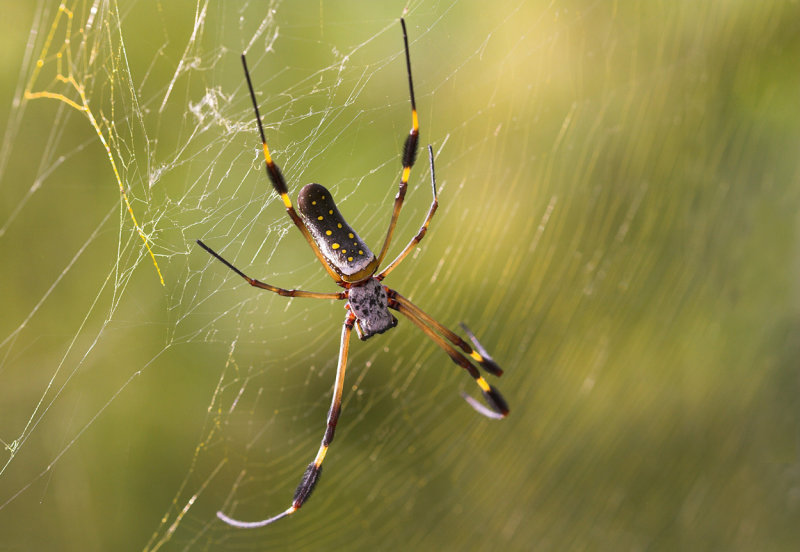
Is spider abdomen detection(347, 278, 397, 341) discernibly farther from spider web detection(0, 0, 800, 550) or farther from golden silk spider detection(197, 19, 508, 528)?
spider web detection(0, 0, 800, 550)

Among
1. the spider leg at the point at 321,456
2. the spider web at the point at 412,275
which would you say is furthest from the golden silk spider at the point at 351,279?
the spider web at the point at 412,275

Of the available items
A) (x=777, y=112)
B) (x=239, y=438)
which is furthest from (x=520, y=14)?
(x=239, y=438)

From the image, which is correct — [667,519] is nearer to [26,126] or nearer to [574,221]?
[574,221]

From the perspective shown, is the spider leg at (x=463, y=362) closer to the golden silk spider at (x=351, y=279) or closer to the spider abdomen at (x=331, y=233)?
the golden silk spider at (x=351, y=279)

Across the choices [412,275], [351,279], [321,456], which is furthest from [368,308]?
[412,275]

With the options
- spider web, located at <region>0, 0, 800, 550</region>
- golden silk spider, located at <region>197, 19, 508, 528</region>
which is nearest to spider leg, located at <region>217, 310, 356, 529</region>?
golden silk spider, located at <region>197, 19, 508, 528</region>

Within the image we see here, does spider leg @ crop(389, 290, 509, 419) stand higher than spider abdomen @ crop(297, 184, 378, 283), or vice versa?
spider abdomen @ crop(297, 184, 378, 283)
